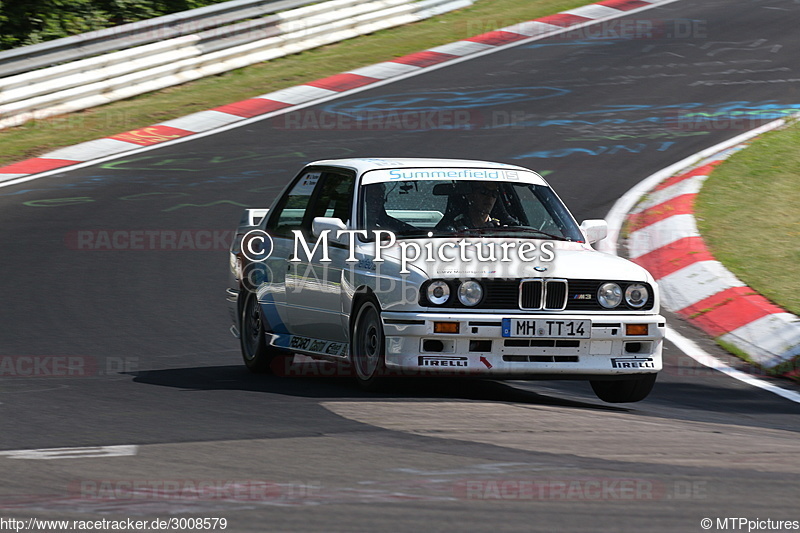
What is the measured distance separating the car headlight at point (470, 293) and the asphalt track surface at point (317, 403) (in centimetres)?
58

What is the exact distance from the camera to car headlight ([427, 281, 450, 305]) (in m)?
7.62

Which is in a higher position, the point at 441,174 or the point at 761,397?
the point at 441,174

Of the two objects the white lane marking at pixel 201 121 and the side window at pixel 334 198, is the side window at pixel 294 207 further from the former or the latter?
the white lane marking at pixel 201 121

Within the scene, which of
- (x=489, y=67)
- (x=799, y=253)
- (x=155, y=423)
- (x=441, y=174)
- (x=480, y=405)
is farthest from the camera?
(x=489, y=67)

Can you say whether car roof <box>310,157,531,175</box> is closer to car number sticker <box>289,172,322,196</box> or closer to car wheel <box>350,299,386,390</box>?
car number sticker <box>289,172,322,196</box>

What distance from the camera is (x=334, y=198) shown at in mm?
8992

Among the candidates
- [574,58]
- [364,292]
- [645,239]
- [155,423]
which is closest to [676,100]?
[574,58]

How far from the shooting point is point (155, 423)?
697 centimetres

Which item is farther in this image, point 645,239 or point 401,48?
point 401,48

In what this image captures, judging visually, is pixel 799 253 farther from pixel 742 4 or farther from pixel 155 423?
pixel 742 4

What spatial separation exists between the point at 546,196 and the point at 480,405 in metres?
2.10

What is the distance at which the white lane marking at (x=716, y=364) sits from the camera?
858 cm

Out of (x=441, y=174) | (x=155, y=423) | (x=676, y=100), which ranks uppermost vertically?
(x=441, y=174)

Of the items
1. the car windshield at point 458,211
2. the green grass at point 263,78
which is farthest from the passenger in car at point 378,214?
the green grass at point 263,78
